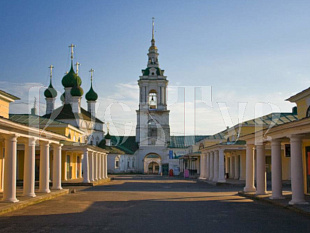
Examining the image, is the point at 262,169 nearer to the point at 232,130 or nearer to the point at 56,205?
the point at 56,205

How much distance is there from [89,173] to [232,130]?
1481 centimetres

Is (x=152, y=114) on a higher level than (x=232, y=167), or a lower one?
higher

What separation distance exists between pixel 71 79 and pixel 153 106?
57.7ft

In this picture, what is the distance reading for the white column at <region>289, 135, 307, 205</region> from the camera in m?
16.3

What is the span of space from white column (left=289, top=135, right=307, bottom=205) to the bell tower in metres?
57.7

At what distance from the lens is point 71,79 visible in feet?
206

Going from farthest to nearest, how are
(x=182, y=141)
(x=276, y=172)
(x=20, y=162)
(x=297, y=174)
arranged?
(x=182, y=141) → (x=20, y=162) → (x=276, y=172) → (x=297, y=174)

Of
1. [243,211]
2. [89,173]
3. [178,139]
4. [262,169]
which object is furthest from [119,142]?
[243,211]

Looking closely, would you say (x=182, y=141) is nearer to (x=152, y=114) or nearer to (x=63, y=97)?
(x=152, y=114)

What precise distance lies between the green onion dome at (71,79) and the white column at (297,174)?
48.7 metres

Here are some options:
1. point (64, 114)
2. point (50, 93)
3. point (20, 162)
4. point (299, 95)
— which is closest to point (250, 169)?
point (299, 95)

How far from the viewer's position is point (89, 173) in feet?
114

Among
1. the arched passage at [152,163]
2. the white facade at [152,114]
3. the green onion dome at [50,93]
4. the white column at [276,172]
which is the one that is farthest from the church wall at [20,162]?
the arched passage at [152,163]

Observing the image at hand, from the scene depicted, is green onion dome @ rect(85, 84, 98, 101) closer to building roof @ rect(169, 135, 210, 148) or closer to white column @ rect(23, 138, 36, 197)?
building roof @ rect(169, 135, 210, 148)
